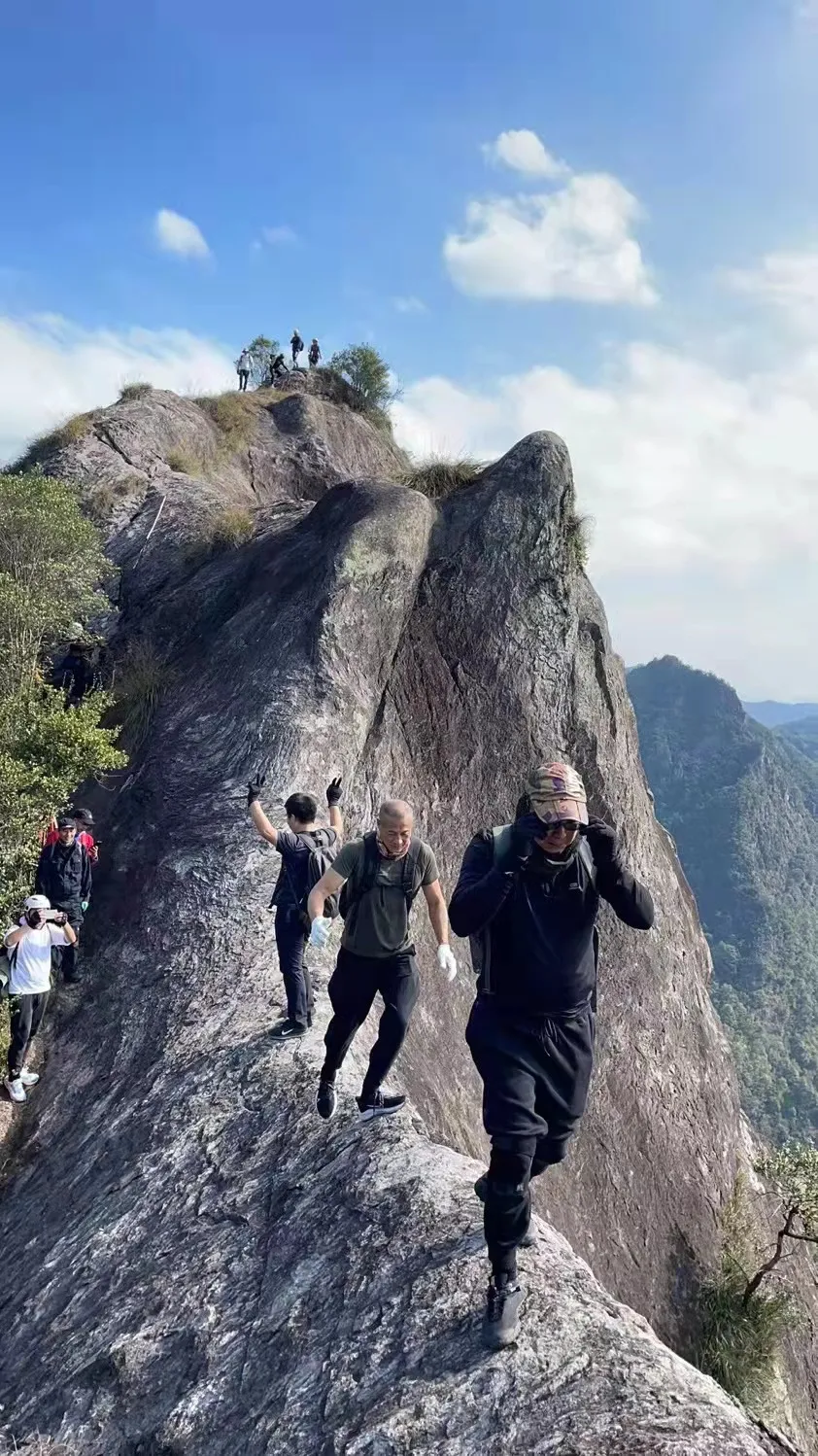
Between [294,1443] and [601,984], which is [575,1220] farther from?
[294,1443]

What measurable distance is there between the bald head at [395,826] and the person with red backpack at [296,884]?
179 centimetres

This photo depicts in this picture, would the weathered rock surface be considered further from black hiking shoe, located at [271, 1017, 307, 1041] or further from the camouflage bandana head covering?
the camouflage bandana head covering

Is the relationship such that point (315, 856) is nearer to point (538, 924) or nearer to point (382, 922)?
point (382, 922)

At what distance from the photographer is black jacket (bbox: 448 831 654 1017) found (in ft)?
14.2

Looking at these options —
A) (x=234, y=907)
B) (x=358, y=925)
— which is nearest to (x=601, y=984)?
(x=234, y=907)

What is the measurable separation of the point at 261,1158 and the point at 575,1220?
756 cm

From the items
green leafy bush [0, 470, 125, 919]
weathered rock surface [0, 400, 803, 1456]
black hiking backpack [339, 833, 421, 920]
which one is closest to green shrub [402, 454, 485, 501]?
weathered rock surface [0, 400, 803, 1456]

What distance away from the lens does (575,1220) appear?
1212 centimetres

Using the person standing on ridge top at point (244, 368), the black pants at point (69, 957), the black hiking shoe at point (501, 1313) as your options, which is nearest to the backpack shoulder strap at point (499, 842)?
the black hiking shoe at point (501, 1313)

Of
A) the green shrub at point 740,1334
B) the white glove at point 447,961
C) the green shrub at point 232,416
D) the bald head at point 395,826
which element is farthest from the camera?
the green shrub at point 232,416

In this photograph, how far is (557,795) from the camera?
13.9 feet

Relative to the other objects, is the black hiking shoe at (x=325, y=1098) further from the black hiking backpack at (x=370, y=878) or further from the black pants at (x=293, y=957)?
the black hiking backpack at (x=370, y=878)

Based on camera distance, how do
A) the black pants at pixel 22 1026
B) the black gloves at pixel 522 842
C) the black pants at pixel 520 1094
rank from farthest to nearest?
the black pants at pixel 22 1026 < the black gloves at pixel 522 842 < the black pants at pixel 520 1094

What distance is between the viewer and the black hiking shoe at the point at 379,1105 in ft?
21.3
